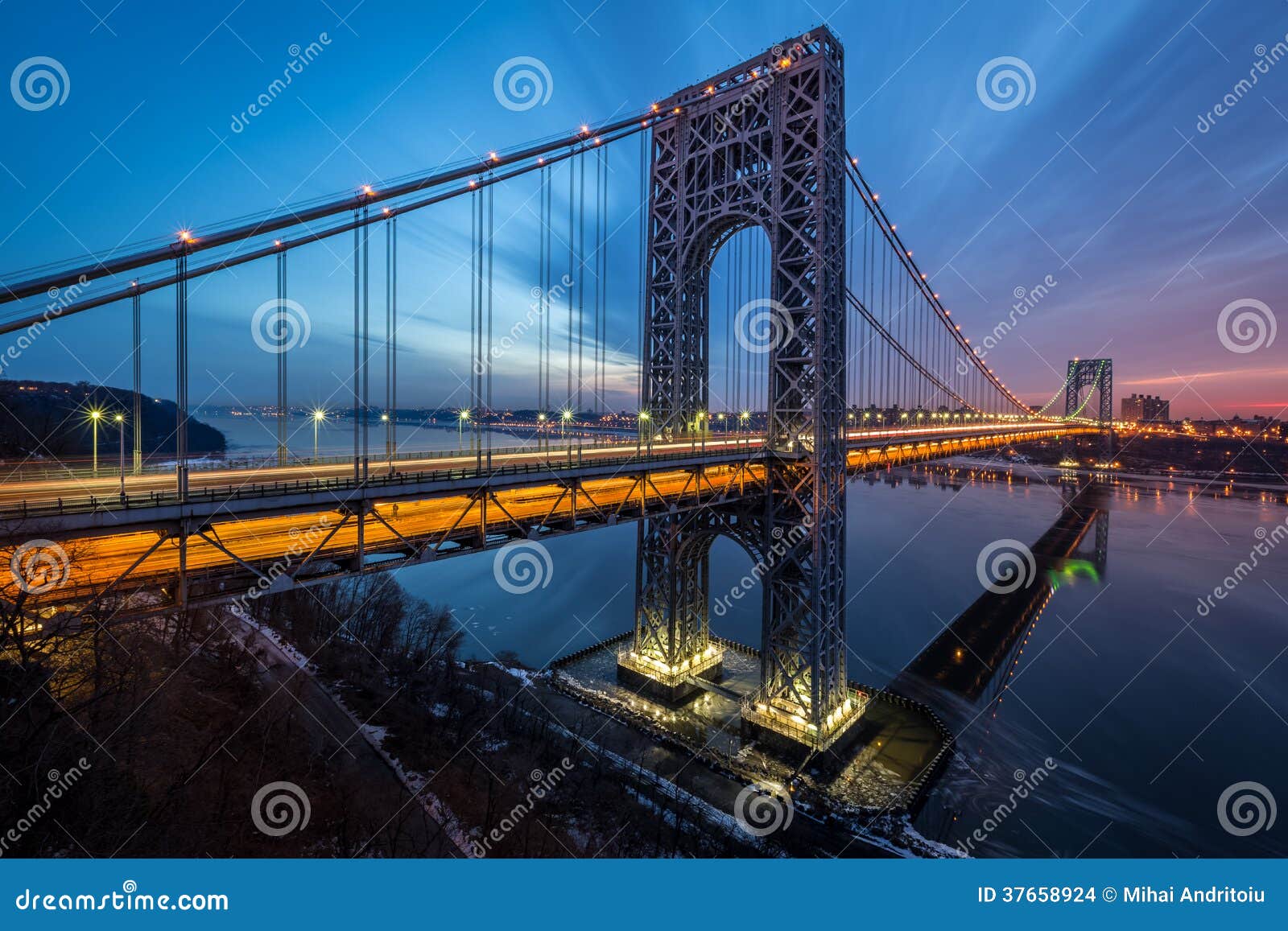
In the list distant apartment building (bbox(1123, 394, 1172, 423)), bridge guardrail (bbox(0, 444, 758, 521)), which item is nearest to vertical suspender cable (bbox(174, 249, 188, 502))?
bridge guardrail (bbox(0, 444, 758, 521))

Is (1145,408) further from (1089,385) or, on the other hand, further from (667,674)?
(667,674)

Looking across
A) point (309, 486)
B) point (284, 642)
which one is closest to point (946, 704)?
point (309, 486)

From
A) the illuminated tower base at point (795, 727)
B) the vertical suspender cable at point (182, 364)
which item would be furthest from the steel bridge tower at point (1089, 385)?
the vertical suspender cable at point (182, 364)

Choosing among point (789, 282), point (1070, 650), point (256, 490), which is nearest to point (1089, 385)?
point (1070, 650)

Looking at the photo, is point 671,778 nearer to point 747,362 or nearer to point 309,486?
point 309,486

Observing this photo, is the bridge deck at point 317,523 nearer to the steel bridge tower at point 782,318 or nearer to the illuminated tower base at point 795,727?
the steel bridge tower at point 782,318
